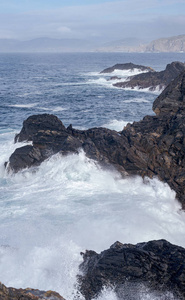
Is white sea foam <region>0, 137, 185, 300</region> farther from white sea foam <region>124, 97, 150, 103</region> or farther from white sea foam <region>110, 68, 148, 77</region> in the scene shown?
white sea foam <region>110, 68, 148, 77</region>

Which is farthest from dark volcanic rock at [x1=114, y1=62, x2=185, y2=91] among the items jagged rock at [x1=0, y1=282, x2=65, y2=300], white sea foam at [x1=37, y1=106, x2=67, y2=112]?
jagged rock at [x1=0, y1=282, x2=65, y2=300]

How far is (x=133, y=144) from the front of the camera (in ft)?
65.2

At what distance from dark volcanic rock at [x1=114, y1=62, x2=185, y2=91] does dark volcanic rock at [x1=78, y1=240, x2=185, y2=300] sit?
51825 millimetres

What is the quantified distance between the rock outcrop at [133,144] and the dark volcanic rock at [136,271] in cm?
771

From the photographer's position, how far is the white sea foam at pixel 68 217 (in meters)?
10.7

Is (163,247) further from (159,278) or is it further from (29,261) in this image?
(29,261)

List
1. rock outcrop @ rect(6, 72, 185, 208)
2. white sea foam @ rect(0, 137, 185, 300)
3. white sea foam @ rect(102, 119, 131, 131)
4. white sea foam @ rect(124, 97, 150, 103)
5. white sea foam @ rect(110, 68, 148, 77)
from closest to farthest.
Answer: white sea foam @ rect(0, 137, 185, 300) < rock outcrop @ rect(6, 72, 185, 208) < white sea foam @ rect(102, 119, 131, 131) < white sea foam @ rect(124, 97, 150, 103) < white sea foam @ rect(110, 68, 148, 77)

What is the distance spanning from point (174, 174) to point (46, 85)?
5032cm

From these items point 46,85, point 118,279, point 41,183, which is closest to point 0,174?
point 41,183

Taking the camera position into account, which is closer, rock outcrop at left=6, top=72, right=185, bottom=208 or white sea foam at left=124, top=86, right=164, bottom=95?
rock outcrop at left=6, top=72, right=185, bottom=208

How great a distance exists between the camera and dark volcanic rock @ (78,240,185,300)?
352 inches

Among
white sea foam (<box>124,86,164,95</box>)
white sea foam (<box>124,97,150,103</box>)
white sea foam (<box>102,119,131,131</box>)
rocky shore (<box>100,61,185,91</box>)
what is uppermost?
rocky shore (<box>100,61,185,91</box>)

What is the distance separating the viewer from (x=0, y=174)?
20562mm

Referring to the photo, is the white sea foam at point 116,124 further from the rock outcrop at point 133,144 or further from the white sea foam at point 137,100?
the white sea foam at point 137,100
